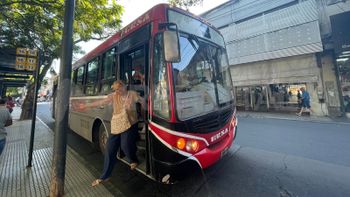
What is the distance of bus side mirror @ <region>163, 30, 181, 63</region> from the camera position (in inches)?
83.7

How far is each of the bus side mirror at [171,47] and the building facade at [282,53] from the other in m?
12.5

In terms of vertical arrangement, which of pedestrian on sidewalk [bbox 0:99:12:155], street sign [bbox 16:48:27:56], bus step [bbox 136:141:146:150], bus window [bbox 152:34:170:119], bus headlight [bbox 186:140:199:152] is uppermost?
street sign [bbox 16:48:27:56]

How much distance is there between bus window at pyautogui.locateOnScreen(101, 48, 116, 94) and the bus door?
34 cm

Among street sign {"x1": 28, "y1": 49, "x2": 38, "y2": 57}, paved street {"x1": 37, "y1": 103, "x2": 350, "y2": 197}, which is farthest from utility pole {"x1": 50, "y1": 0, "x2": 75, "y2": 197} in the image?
street sign {"x1": 28, "y1": 49, "x2": 38, "y2": 57}

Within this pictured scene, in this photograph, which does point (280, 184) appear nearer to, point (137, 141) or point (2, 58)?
point (137, 141)

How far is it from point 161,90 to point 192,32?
1253 mm

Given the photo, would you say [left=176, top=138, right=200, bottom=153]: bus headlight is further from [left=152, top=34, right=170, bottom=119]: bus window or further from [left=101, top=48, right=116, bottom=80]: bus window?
[left=101, top=48, right=116, bottom=80]: bus window

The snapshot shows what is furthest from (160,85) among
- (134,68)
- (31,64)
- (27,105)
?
(27,105)

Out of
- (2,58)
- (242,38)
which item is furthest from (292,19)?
(2,58)

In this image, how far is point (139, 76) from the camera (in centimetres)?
305

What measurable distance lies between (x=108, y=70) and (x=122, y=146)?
6.00 ft

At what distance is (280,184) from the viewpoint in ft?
9.32

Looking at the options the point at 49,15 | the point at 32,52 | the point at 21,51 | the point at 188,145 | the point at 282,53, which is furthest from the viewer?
the point at 282,53

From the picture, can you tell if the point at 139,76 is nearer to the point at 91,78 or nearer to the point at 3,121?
the point at 91,78
